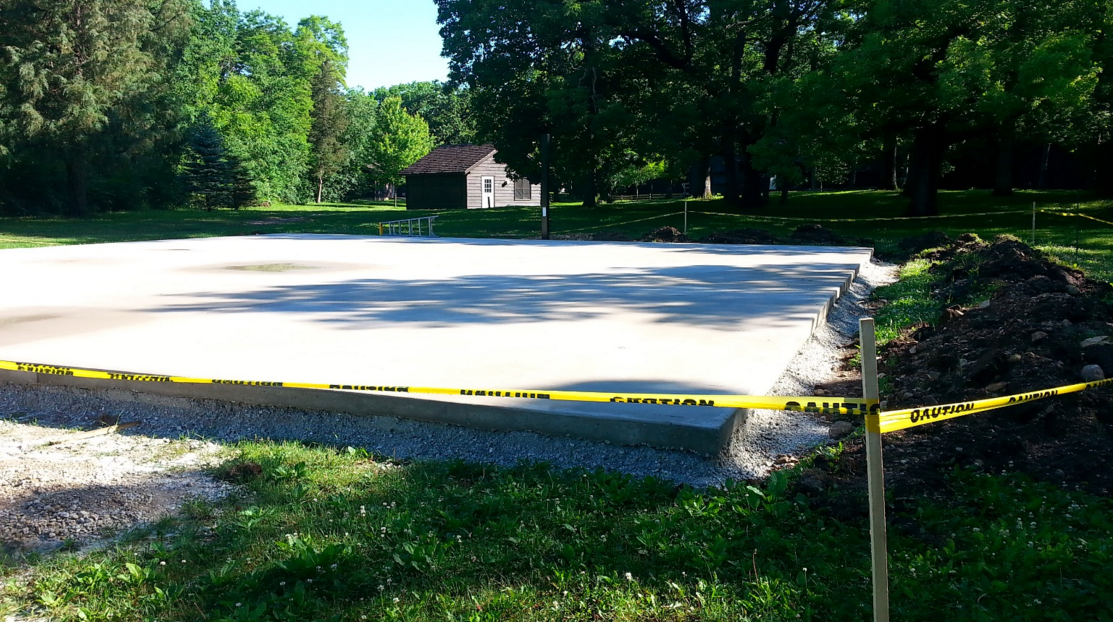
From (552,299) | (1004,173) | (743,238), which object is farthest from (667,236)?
(1004,173)

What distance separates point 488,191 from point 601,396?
57.1 metres

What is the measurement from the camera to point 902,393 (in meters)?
5.53

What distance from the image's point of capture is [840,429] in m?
5.08

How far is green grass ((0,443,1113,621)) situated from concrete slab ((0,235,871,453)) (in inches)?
37.7

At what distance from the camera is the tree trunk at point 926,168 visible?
2630cm

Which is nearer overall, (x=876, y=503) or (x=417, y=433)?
(x=876, y=503)

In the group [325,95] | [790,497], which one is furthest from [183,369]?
[325,95]

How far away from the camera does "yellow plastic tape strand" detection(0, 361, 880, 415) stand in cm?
323

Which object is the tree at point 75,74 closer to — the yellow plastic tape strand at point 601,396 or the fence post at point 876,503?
the yellow plastic tape strand at point 601,396

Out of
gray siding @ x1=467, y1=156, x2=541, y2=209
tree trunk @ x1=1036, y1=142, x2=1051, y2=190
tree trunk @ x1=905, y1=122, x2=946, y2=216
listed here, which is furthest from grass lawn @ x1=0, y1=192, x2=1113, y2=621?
gray siding @ x1=467, y1=156, x2=541, y2=209

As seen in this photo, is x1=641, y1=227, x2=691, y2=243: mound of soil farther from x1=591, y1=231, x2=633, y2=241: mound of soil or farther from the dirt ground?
the dirt ground

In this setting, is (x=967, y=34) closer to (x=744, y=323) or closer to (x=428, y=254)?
(x=428, y=254)

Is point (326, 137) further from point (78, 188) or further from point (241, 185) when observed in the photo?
point (78, 188)

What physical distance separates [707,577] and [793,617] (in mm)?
389
